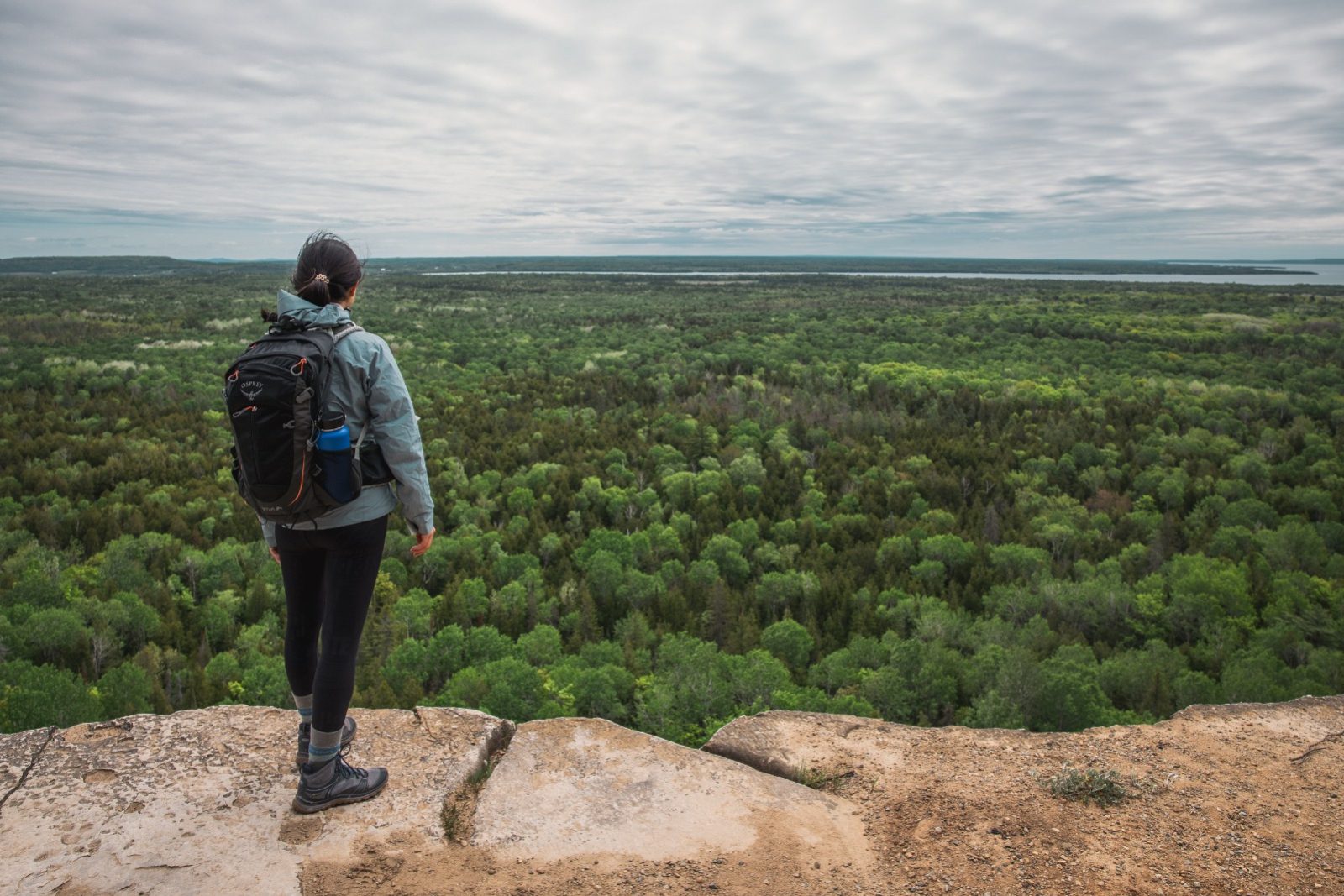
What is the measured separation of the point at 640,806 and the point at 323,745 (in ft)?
A: 5.48

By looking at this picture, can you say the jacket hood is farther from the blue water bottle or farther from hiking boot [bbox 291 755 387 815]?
hiking boot [bbox 291 755 387 815]

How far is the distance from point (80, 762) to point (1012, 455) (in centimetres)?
3064

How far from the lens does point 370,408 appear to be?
356cm

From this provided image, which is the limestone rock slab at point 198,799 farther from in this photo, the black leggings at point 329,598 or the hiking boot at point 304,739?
the black leggings at point 329,598

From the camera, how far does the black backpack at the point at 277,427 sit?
10.7ft

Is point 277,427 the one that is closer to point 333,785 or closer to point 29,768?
point 333,785

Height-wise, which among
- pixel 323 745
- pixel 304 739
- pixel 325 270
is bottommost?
pixel 304 739

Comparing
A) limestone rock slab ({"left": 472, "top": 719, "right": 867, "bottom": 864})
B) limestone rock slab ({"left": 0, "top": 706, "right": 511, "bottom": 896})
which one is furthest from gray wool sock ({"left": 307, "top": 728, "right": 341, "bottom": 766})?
limestone rock slab ({"left": 472, "top": 719, "right": 867, "bottom": 864})

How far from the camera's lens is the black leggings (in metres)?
3.58

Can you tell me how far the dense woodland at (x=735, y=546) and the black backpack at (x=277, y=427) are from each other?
20.3 ft

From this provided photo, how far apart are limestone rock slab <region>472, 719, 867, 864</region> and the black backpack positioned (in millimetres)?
1957

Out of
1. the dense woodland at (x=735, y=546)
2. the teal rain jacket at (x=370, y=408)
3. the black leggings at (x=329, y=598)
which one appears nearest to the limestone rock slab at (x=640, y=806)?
the black leggings at (x=329, y=598)

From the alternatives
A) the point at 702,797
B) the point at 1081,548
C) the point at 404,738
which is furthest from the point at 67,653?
the point at 1081,548

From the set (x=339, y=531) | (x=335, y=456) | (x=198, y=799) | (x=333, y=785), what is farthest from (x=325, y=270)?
(x=198, y=799)
